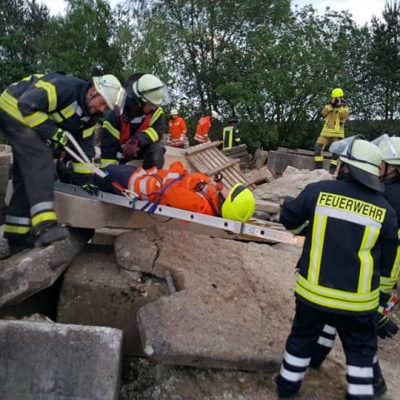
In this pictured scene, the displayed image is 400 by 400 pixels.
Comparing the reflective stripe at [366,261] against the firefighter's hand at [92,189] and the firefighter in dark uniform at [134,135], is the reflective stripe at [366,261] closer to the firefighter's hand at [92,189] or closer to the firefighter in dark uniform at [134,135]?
the firefighter's hand at [92,189]

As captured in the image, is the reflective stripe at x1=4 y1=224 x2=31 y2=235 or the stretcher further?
the reflective stripe at x1=4 y1=224 x2=31 y2=235

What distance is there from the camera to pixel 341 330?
2980 mm

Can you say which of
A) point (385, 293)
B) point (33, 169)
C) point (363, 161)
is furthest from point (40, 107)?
point (385, 293)

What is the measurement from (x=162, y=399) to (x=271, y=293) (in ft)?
4.06

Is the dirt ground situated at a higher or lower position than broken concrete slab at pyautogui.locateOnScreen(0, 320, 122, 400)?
lower

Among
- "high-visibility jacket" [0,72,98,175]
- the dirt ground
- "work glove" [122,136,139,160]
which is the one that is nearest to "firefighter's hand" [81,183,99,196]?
"high-visibility jacket" [0,72,98,175]

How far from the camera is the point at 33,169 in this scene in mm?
3707

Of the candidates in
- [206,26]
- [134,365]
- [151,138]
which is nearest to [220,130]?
[206,26]

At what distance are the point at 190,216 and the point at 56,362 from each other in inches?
55.6

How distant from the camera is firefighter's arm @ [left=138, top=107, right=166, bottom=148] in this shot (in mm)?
4777

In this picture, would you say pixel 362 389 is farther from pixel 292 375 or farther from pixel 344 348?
pixel 292 375

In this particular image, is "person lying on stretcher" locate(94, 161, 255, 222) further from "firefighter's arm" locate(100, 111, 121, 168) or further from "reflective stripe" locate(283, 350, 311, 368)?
"reflective stripe" locate(283, 350, 311, 368)

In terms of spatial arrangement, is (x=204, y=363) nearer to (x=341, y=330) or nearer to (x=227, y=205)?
(x=341, y=330)

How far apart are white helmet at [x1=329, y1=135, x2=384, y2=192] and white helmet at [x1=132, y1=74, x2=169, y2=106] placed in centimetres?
194
